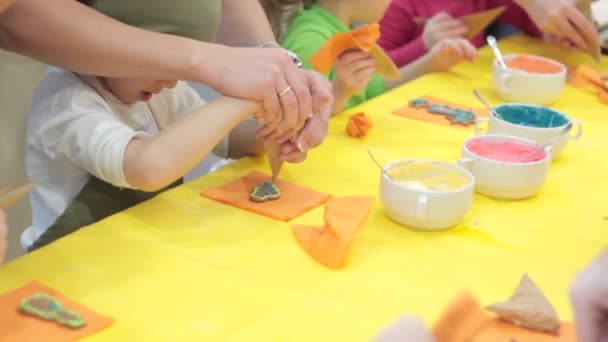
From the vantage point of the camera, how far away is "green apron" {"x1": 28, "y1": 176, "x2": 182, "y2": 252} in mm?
1136

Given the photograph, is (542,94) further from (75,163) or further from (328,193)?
(75,163)

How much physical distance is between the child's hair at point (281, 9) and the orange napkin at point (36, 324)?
1.02m

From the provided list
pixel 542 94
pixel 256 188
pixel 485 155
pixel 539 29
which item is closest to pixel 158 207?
pixel 256 188

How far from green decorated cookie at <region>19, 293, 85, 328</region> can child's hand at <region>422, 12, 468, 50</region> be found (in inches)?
52.1

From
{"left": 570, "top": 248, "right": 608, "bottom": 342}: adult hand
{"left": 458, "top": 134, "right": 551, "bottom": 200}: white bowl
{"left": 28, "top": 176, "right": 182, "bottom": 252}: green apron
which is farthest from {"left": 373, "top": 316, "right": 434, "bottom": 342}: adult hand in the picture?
{"left": 28, "top": 176, "right": 182, "bottom": 252}: green apron

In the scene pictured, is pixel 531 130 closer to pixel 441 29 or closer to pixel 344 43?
pixel 344 43

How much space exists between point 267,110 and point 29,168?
372 mm

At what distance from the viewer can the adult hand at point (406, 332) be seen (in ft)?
1.55

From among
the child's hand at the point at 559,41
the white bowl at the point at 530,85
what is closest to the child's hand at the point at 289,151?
the white bowl at the point at 530,85

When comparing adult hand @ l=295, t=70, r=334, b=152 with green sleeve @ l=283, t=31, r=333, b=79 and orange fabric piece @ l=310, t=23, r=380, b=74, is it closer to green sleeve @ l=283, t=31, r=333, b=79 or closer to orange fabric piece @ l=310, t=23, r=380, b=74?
orange fabric piece @ l=310, t=23, r=380, b=74

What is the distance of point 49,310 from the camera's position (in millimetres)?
786

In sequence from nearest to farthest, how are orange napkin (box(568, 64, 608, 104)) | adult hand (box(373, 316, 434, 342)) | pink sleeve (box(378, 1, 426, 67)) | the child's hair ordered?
adult hand (box(373, 316, 434, 342)), orange napkin (box(568, 64, 608, 104)), the child's hair, pink sleeve (box(378, 1, 426, 67))

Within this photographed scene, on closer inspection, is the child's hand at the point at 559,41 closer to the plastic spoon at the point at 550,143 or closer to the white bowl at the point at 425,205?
the plastic spoon at the point at 550,143

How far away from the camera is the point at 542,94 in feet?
4.87
